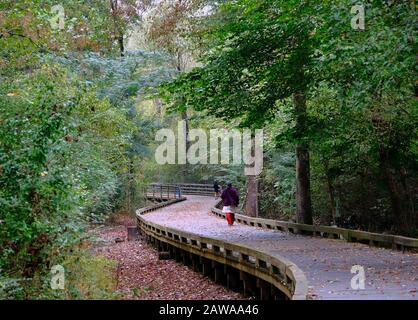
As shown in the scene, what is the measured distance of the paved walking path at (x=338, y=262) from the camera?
9.27 metres

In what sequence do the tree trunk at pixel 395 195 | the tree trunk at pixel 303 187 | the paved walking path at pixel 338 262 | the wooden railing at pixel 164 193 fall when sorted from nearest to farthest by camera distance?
the paved walking path at pixel 338 262 → the tree trunk at pixel 395 195 → the tree trunk at pixel 303 187 → the wooden railing at pixel 164 193

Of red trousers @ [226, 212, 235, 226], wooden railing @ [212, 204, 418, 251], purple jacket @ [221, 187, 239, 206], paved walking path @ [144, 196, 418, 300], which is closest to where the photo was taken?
paved walking path @ [144, 196, 418, 300]

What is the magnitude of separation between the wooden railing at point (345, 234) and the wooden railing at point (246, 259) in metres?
3.59

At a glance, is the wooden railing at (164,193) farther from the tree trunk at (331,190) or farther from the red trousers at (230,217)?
the red trousers at (230,217)

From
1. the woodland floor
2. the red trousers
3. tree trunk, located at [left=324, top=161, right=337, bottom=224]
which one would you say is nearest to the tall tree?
the red trousers

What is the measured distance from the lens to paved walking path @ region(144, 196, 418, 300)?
9.27m

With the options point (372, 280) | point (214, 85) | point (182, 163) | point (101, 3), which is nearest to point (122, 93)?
point (101, 3)

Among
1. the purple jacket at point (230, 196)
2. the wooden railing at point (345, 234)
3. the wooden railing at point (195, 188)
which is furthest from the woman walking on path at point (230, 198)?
the wooden railing at point (195, 188)

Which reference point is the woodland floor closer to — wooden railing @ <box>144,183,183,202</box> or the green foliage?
the green foliage

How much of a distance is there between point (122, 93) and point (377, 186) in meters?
13.9

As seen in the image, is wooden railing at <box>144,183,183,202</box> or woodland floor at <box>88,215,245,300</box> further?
wooden railing at <box>144,183,183,202</box>

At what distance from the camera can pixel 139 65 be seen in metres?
32.1

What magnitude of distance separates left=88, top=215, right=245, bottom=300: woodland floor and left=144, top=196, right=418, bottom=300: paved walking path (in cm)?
190
